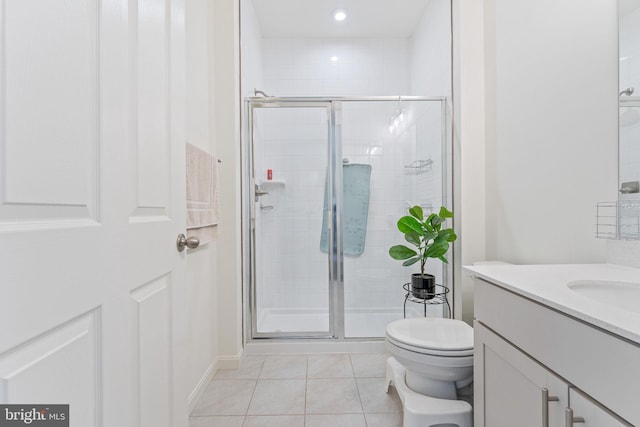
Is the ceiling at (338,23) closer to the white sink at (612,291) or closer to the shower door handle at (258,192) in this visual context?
the shower door handle at (258,192)

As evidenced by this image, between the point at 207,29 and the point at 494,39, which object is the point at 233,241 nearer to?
the point at 207,29

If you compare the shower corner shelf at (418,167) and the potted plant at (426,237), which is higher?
the shower corner shelf at (418,167)

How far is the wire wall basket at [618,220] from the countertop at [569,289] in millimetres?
118

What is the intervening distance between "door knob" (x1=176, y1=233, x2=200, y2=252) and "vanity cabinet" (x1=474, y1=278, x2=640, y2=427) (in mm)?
966

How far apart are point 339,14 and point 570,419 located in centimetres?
305

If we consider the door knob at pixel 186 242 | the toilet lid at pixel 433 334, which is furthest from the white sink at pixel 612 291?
the door knob at pixel 186 242

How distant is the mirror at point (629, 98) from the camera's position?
3.34 feet

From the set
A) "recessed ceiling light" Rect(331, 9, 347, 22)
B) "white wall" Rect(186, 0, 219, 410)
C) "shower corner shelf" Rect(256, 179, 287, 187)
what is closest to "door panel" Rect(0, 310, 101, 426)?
"white wall" Rect(186, 0, 219, 410)

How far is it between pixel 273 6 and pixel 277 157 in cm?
135

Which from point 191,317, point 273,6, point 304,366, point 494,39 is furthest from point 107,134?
point 273,6

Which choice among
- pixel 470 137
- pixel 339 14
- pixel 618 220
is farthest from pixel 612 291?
pixel 339 14

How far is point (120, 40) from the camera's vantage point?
0.65 m

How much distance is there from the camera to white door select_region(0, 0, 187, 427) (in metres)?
0.41

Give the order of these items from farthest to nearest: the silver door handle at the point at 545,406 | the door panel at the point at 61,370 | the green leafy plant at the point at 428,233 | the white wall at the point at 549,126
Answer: the green leafy plant at the point at 428,233, the white wall at the point at 549,126, the silver door handle at the point at 545,406, the door panel at the point at 61,370
